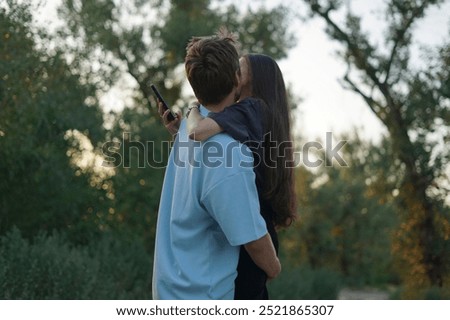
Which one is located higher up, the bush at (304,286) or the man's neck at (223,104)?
the man's neck at (223,104)

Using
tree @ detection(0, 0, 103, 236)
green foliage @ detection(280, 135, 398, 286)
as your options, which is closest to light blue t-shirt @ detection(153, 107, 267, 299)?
tree @ detection(0, 0, 103, 236)

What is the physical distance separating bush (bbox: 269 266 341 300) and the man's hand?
12588 mm

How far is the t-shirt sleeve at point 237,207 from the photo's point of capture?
8.65 ft

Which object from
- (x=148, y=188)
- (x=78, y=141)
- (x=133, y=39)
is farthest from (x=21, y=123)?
(x=133, y=39)

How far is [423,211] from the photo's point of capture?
1622 centimetres

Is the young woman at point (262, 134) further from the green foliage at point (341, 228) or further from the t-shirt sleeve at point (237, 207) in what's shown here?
the green foliage at point (341, 228)

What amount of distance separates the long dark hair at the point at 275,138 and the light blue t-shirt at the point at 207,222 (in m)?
0.25

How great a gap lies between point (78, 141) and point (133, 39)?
6.94 m

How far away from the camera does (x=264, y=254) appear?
9.04 ft

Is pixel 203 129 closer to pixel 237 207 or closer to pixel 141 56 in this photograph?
pixel 237 207

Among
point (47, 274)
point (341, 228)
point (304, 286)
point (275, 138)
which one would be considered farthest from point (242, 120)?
point (341, 228)

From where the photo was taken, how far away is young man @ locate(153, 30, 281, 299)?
2.65 m

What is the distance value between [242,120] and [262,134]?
16 cm

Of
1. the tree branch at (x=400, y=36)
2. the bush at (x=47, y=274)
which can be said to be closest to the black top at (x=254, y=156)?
the bush at (x=47, y=274)
